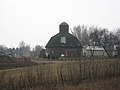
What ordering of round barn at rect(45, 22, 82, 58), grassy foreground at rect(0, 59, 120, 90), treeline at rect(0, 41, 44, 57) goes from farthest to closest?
treeline at rect(0, 41, 44, 57), round barn at rect(45, 22, 82, 58), grassy foreground at rect(0, 59, 120, 90)

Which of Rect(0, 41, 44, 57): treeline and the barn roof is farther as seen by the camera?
Rect(0, 41, 44, 57): treeline

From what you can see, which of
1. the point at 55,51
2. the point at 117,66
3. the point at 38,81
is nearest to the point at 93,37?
the point at 55,51

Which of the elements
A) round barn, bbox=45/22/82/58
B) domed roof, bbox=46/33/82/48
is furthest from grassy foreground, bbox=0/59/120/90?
domed roof, bbox=46/33/82/48

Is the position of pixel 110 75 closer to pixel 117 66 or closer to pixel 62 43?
pixel 117 66

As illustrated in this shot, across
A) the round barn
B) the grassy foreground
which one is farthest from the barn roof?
the grassy foreground

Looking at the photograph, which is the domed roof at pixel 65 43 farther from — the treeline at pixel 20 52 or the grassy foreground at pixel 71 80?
the grassy foreground at pixel 71 80

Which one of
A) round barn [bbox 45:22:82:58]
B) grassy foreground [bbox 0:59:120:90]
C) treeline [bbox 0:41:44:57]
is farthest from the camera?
treeline [bbox 0:41:44:57]

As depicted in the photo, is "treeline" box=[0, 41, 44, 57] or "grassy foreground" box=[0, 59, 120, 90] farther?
"treeline" box=[0, 41, 44, 57]

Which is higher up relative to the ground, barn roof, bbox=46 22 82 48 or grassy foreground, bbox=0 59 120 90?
barn roof, bbox=46 22 82 48

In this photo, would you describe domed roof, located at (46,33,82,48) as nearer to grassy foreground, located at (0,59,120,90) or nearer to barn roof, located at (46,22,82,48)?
barn roof, located at (46,22,82,48)

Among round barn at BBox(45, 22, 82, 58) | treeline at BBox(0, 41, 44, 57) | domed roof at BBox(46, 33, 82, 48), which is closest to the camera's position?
round barn at BBox(45, 22, 82, 58)

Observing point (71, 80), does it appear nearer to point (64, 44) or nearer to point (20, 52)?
point (64, 44)

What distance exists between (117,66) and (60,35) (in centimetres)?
5782

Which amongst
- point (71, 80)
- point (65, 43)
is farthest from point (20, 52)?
point (71, 80)
